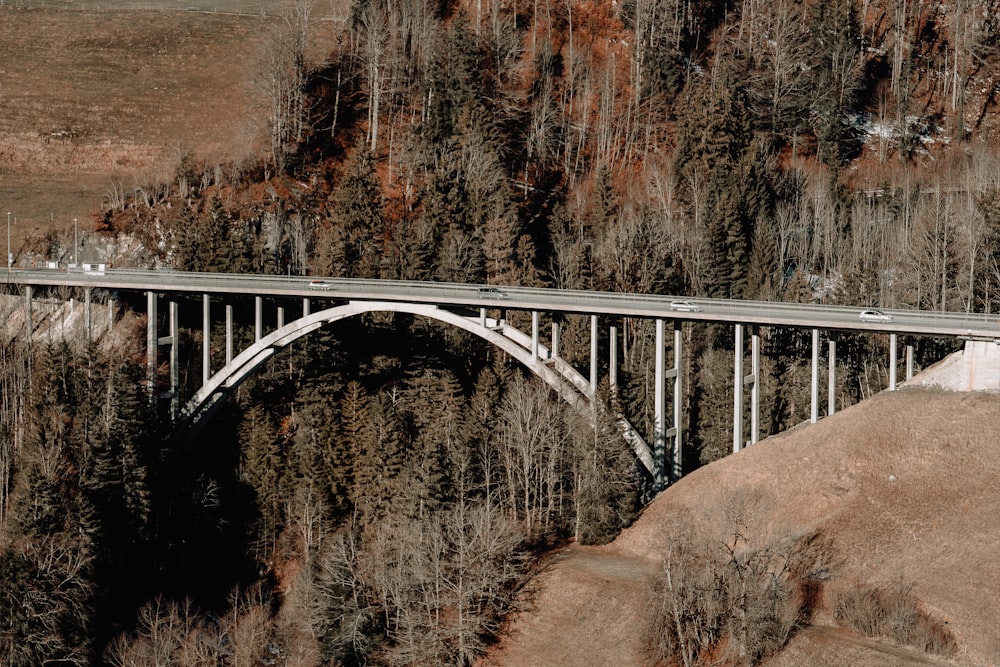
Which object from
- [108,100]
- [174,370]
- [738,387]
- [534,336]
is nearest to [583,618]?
[738,387]

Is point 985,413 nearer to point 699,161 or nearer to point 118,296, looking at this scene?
Result: point 699,161

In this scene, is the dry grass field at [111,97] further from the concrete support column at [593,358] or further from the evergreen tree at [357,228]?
the concrete support column at [593,358]

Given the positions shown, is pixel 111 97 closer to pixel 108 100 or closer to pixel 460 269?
pixel 108 100

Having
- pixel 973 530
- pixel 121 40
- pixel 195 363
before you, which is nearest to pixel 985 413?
pixel 973 530

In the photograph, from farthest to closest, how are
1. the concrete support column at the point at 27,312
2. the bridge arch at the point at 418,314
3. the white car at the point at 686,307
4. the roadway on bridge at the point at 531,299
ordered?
the concrete support column at the point at 27,312 < the bridge arch at the point at 418,314 < the white car at the point at 686,307 < the roadway on bridge at the point at 531,299

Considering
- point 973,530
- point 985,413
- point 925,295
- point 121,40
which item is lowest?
point 973,530

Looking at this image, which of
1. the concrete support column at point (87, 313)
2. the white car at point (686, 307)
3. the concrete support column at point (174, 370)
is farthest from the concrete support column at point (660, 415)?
the concrete support column at point (87, 313)
